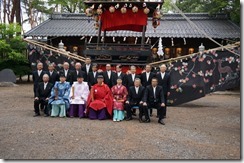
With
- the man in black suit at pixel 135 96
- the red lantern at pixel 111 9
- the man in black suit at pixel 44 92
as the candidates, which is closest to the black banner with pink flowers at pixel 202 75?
the red lantern at pixel 111 9

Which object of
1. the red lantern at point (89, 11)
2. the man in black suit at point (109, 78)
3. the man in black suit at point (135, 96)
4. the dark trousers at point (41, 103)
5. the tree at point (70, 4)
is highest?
the tree at point (70, 4)

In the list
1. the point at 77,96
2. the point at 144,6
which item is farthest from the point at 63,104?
the point at 144,6

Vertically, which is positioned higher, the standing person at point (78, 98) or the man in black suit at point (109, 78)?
the man in black suit at point (109, 78)

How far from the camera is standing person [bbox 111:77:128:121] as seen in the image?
6832 millimetres

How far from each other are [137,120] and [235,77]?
3.69m

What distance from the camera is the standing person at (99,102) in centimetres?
693

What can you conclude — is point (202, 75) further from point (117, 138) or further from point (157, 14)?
point (117, 138)

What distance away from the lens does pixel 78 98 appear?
7.27 m

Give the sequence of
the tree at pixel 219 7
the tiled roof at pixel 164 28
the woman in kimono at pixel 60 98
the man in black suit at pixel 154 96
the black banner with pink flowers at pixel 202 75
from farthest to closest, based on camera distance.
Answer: the tiled roof at pixel 164 28 → the tree at pixel 219 7 → the black banner with pink flowers at pixel 202 75 → the woman in kimono at pixel 60 98 → the man in black suit at pixel 154 96

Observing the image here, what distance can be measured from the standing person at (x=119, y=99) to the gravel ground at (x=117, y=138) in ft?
1.03

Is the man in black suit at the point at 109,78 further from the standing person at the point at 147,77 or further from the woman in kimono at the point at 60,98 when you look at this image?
the woman in kimono at the point at 60,98

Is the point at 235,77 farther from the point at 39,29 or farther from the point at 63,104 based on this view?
the point at 39,29

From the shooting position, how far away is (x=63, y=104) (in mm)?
7160

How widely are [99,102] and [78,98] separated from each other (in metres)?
0.61
